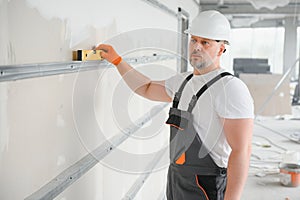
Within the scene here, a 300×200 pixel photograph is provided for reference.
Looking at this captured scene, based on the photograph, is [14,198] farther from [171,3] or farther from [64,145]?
[171,3]

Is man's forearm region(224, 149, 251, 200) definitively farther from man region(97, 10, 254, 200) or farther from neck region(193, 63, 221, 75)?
neck region(193, 63, 221, 75)

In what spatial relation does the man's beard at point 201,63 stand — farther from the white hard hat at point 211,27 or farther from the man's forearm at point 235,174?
the man's forearm at point 235,174

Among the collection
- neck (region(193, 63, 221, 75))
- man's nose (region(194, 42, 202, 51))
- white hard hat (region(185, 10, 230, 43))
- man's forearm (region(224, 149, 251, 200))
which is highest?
white hard hat (region(185, 10, 230, 43))

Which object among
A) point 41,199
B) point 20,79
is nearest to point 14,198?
point 41,199

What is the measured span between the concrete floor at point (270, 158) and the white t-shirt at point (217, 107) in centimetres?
149

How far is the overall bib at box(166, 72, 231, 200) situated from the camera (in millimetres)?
1956

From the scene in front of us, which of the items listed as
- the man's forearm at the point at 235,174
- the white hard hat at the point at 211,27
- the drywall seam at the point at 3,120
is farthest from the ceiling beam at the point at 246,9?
the drywall seam at the point at 3,120

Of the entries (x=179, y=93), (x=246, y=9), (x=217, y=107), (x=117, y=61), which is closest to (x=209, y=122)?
(x=217, y=107)

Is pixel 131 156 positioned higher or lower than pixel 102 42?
lower

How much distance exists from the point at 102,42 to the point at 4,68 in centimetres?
89

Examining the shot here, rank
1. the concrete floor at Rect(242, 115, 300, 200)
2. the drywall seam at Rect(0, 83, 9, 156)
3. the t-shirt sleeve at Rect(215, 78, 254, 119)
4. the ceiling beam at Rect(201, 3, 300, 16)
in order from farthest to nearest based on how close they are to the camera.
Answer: the ceiling beam at Rect(201, 3, 300, 16) → the concrete floor at Rect(242, 115, 300, 200) → the t-shirt sleeve at Rect(215, 78, 254, 119) → the drywall seam at Rect(0, 83, 9, 156)

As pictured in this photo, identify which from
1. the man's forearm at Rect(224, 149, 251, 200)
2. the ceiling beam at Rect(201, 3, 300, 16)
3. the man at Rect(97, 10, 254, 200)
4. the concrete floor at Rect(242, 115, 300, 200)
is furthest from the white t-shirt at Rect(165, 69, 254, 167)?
the ceiling beam at Rect(201, 3, 300, 16)

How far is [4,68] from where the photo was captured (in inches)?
Result: 40.9

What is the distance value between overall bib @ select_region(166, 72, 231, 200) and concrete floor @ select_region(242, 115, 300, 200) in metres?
1.43
